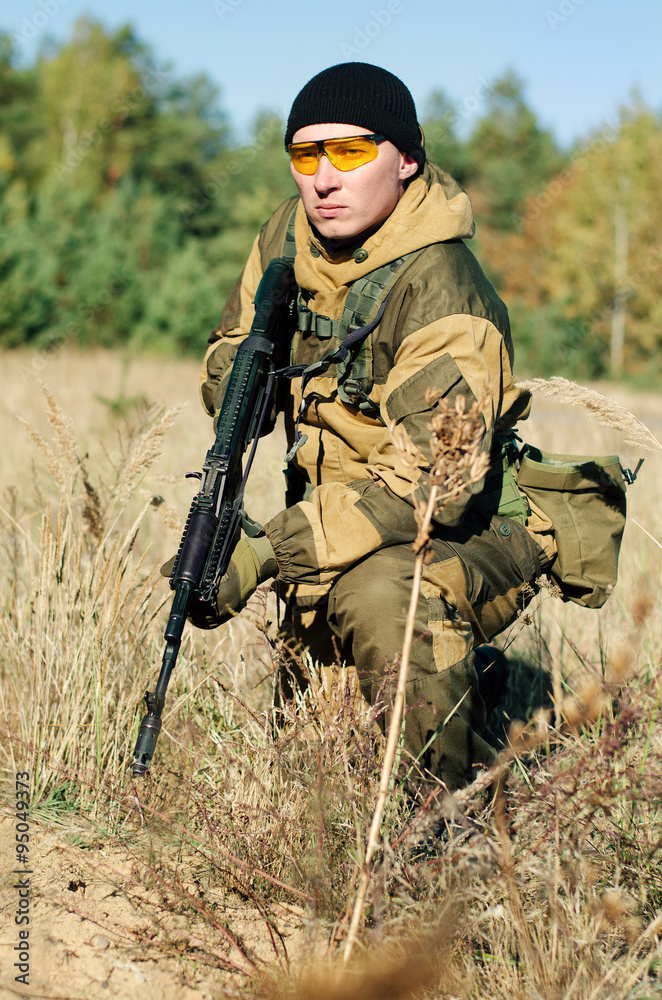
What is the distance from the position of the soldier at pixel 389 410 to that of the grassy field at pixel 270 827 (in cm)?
20

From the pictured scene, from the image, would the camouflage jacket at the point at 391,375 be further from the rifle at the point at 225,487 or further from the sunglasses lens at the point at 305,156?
the sunglasses lens at the point at 305,156

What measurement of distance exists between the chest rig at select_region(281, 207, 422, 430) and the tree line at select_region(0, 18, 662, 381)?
10.9 meters

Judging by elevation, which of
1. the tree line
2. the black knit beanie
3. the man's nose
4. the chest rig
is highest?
the tree line

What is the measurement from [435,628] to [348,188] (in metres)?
1.19

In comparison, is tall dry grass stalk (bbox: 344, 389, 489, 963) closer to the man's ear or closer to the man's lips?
the man's lips

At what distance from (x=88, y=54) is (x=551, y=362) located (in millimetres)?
24578

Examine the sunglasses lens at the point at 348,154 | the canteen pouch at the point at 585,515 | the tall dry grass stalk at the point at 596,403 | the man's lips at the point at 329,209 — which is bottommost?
the canteen pouch at the point at 585,515

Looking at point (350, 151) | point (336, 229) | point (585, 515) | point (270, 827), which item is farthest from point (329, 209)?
point (270, 827)

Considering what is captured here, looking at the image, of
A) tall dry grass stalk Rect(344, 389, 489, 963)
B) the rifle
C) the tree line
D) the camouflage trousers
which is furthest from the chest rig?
the tree line

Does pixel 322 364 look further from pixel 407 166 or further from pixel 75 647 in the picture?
pixel 75 647

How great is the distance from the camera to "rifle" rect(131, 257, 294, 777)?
177 cm

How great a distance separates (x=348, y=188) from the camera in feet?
7.18

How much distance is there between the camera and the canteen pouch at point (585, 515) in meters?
2.38

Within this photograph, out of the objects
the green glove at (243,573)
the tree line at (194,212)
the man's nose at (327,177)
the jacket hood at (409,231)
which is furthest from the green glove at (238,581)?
the tree line at (194,212)
